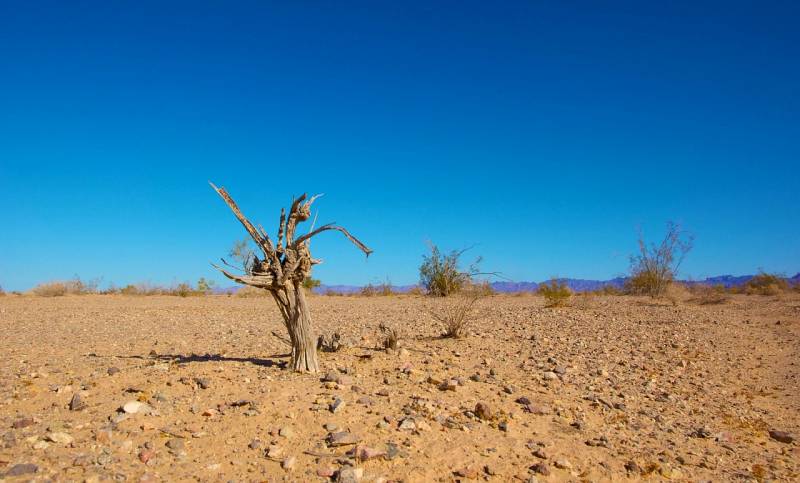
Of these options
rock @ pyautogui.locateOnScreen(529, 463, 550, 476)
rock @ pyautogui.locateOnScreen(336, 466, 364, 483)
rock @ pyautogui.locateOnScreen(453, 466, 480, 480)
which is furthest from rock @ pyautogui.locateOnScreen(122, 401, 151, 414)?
rock @ pyautogui.locateOnScreen(529, 463, 550, 476)

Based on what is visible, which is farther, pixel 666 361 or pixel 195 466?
pixel 666 361

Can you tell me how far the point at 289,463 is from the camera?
12.5 ft

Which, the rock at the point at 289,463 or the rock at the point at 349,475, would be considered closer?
the rock at the point at 349,475

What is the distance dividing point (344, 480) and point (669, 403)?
3940 mm

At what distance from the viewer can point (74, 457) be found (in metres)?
3.84

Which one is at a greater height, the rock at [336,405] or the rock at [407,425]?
the rock at [336,405]

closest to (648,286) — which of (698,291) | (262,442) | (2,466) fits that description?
(698,291)

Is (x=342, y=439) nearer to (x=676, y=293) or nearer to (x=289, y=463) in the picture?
(x=289, y=463)

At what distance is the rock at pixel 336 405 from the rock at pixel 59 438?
82.6 inches

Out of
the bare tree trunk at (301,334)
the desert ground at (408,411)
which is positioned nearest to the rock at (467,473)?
the desert ground at (408,411)

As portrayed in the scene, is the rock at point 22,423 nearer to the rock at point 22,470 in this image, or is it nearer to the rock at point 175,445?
the rock at point 22,470

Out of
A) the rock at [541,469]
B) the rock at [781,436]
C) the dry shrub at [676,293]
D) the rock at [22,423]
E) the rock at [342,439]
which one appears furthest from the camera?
the dry shrub at [676,293]

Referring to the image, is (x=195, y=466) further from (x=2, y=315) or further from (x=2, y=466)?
(x=2, y=315)

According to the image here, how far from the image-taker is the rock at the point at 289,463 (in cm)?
378
